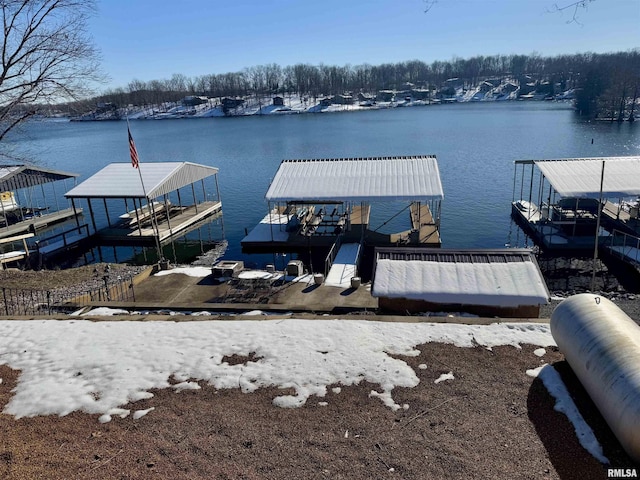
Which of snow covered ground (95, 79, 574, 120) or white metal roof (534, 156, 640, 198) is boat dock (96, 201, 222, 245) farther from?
snow covered ground (95, 79, 574, 120)

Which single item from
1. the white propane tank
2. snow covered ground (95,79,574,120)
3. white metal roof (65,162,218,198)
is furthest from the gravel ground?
snow covered ground (95,79,574,120)

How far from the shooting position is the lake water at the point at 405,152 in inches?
1112

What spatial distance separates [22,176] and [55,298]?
21.2 metres

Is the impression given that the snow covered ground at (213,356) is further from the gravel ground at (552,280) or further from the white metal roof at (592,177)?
the white metal roof at (592,177)

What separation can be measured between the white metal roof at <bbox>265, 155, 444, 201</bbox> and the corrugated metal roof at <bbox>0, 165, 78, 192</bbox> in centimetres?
1782

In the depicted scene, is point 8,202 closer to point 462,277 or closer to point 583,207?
point 462,277

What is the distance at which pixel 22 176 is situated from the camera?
2997 centimetres

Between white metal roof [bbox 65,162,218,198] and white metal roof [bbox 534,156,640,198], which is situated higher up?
white metal roof [bbox 65,162,218,198]

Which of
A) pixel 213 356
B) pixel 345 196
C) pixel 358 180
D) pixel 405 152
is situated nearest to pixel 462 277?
pixel 213 356

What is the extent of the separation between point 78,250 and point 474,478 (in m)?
27.4

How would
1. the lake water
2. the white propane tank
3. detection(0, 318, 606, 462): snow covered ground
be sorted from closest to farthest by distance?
the white propane tank, detection(0, 318, 606, 462): snow covered ground, the lake water

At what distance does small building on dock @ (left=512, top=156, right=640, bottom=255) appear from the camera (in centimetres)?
2191

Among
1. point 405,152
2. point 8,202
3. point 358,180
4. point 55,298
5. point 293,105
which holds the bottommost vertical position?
point 405,152

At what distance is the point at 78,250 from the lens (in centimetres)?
2670
